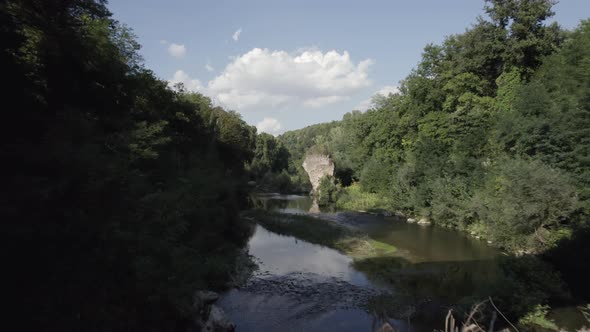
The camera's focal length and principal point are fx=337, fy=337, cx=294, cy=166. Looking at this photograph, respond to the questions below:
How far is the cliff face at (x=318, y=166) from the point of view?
56.2m

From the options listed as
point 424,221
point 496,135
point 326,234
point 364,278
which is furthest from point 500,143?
point 364,278

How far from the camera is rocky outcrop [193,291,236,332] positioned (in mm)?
11766

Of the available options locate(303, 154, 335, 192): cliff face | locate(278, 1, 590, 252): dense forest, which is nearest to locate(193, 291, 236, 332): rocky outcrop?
locate(278, 1, 590, 252): dense forest

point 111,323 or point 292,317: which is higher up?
point 111,323

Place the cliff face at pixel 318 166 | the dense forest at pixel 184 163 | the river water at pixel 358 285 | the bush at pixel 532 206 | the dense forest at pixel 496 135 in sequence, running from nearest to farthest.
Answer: the dense forest at pixel 184 163 → the river water at pixel 358 285 → the bush at pixel 532 206 → the dense forest at pixel 496 135 → the cliff face at pixel 318 166

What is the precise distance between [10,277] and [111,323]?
8.95ft

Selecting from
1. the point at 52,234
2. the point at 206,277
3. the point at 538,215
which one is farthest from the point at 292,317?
the point at 538,215

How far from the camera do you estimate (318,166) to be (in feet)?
188

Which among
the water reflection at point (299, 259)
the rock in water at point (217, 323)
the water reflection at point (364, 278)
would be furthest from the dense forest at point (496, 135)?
the rock in water at point (217, 323)

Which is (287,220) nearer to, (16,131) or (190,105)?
(190,105)

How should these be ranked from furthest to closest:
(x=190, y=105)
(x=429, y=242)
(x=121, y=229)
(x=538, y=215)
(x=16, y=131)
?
(x=190, y=105) → (x=429, y=242) → (x=538, y=215) → (x=121, y=229) → (x=16, y=131)

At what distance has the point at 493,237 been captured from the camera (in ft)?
78.2

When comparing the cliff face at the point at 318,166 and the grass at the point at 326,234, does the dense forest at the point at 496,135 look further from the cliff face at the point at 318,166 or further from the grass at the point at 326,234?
the grass at the point at 326,234

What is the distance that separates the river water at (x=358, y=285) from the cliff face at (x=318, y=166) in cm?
2874
